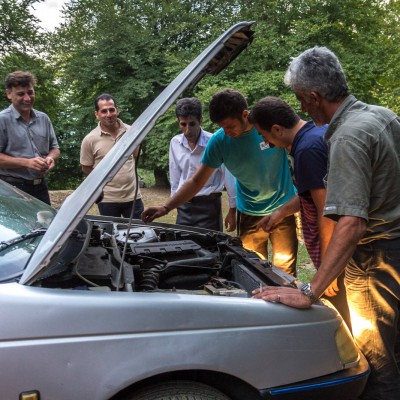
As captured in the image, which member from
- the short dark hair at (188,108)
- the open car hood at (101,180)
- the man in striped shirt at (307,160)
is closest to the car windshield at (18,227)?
the open car hood at (101,180)

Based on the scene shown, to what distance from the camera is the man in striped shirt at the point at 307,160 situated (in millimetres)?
2568

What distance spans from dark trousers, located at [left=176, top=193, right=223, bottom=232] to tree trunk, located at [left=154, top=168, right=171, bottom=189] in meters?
10.9

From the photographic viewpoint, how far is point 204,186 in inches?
177

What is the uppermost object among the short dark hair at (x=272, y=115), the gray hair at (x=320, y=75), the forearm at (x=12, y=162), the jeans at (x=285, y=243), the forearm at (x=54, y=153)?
the gray hair at (x=320, y=75)

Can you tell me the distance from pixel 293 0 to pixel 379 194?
13.1m

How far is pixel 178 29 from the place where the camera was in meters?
14.8

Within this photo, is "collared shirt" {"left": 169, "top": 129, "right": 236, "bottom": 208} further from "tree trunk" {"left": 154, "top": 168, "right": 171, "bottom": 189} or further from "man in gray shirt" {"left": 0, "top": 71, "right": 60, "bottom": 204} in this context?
"tree trunk" {"left": 154, "top": 168, "right": 171, "bottom": 189}

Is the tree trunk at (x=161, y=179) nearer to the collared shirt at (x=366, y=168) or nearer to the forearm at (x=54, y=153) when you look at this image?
the forearm at (x=54, y=153)

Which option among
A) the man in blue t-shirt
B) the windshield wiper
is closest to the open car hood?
the windshield wiper

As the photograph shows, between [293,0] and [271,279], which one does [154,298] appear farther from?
[293,0]

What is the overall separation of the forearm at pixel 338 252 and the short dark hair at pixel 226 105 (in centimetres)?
156

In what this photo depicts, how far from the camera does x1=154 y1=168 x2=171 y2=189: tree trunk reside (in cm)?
1551

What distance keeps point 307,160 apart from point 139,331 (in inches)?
55.9

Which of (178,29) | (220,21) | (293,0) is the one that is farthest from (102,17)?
(293,0)
